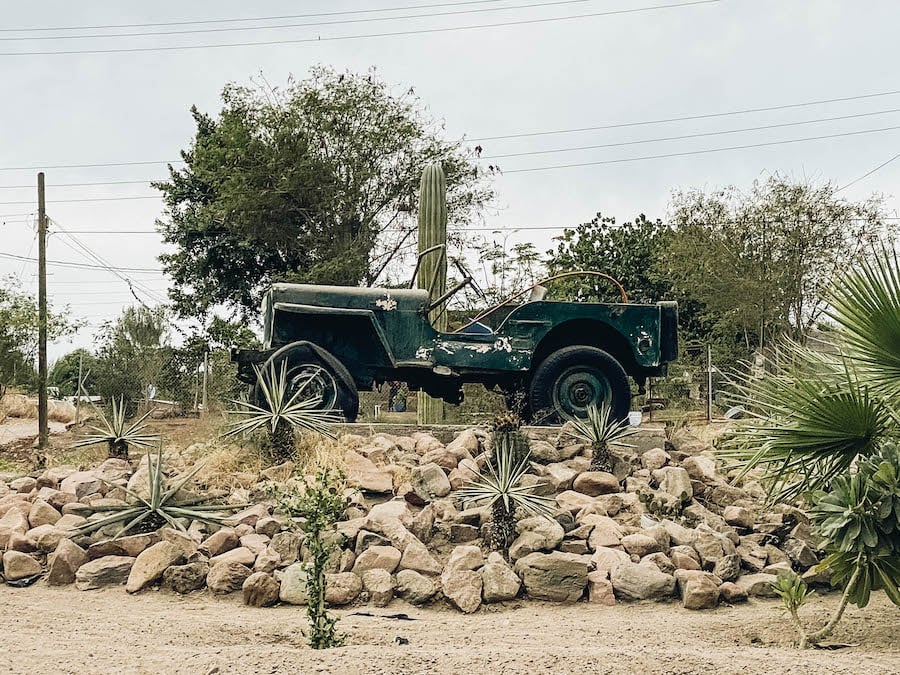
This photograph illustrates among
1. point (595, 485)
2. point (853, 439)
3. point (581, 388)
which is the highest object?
point (581, 388)

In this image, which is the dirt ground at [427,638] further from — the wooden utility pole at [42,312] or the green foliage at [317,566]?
the wooden utility pole at [42,312]

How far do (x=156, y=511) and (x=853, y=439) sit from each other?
188 inches

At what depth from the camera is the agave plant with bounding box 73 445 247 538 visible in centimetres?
734

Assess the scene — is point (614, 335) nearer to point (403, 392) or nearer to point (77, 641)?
point (77, 641)

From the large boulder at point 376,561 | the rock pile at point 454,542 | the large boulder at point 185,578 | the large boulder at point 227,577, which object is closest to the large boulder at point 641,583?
the rock pile at point 454,542

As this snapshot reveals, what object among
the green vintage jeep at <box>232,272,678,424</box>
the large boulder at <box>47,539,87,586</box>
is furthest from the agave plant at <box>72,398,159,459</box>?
the large boulder at <box>47,539,87,586</box>

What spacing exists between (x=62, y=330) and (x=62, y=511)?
38.6 ft

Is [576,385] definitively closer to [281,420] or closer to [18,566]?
[281,420]

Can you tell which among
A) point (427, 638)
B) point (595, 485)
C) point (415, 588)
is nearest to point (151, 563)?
point (415, 588)

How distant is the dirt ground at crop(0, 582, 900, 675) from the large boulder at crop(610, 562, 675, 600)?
140 millimetres

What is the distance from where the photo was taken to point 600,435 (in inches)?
334

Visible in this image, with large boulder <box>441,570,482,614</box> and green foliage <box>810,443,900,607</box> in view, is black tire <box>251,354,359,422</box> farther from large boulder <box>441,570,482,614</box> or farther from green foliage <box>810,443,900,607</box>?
green foliage <box>810,443,900,607</box>

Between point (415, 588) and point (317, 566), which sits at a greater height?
point (317, 566)

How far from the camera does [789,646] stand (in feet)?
18.2
